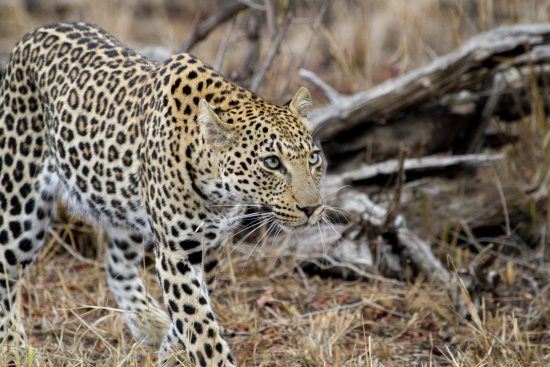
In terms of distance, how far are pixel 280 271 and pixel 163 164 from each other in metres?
2.51

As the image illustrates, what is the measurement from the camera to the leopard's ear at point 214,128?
510 cm

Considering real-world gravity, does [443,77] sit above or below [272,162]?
below

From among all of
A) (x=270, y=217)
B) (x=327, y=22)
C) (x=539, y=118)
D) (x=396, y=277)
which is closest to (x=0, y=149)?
(x=270, y=217)

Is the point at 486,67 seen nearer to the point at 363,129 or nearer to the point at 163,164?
the point at 363,129

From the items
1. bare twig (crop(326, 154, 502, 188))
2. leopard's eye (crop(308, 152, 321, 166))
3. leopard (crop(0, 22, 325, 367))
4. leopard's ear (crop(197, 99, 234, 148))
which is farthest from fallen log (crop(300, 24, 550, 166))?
leopard's ear (crop(197, 99, 234, 148))

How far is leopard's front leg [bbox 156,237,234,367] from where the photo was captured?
5.24 meters

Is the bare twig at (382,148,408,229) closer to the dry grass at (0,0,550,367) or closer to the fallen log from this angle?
the dry grass at (0,0,550,367)

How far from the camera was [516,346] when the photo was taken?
588 cm

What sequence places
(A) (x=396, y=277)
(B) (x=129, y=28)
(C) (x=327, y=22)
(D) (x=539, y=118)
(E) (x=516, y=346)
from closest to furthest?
(E) (x=516, y=346) → (A) (x=396, y=277) → (D) (x=539, y=118) → (C) (x=327, y=22) → (B) (x=129, y=28)

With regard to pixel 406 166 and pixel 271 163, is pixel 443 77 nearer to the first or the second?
pixel 406 166

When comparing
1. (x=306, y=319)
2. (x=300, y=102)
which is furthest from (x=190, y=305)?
(x=306, y=319)

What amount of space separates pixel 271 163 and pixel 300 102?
58 centimetres

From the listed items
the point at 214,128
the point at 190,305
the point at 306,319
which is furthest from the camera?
the point at 306,319

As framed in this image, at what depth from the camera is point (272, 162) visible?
5.05m
